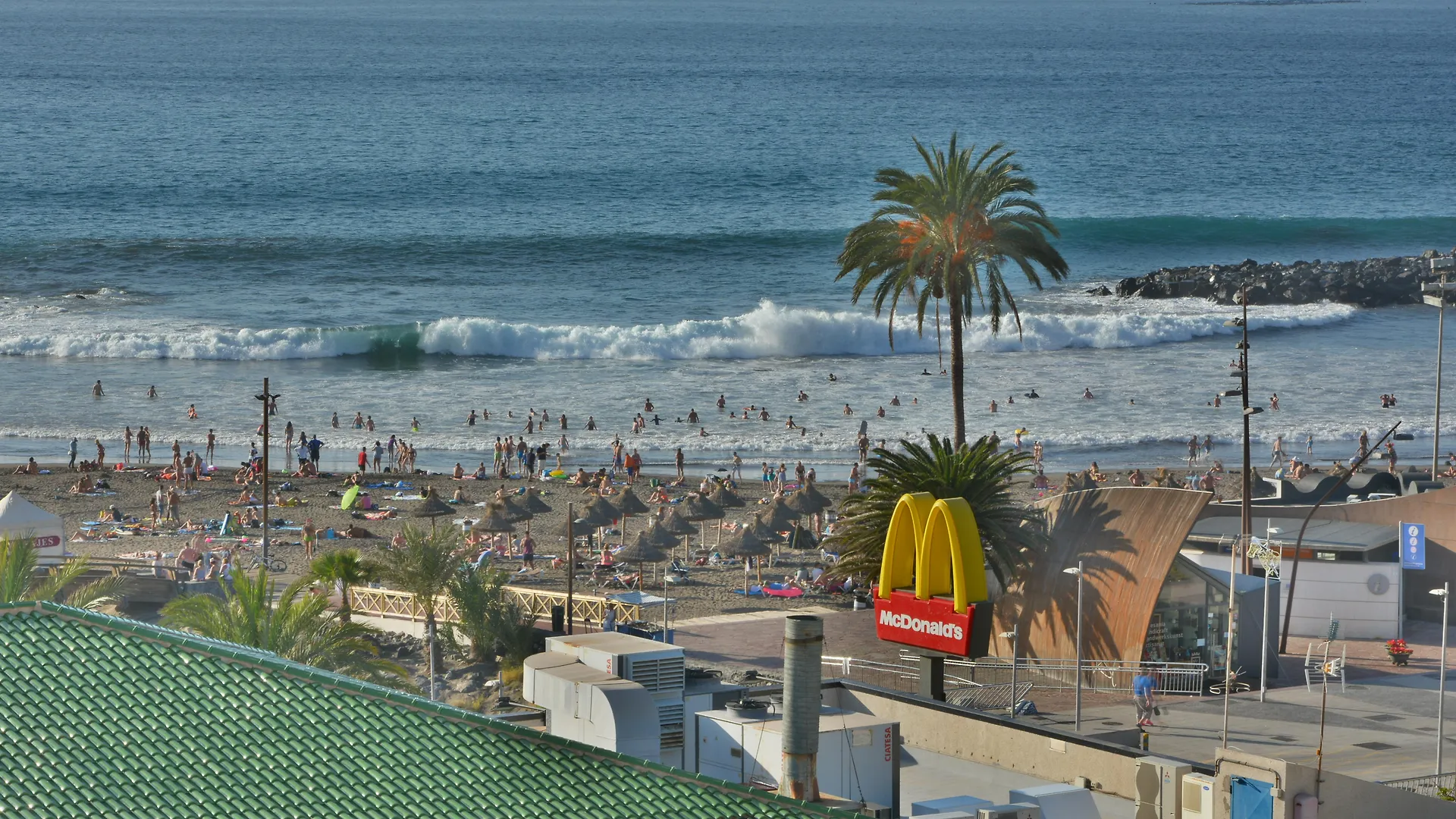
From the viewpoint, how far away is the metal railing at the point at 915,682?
84.6ft

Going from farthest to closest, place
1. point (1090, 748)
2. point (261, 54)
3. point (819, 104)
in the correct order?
point (261, 54) < point (819, 104) < point (1090, 748)

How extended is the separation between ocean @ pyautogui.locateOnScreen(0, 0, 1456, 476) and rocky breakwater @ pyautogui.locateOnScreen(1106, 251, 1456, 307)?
70.3 inches

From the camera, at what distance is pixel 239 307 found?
80.5 metres

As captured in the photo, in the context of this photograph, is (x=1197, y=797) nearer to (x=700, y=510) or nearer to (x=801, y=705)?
(x=801, y=705)

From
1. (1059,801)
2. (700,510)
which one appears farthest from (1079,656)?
(700,510)

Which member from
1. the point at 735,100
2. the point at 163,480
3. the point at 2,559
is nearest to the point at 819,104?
the point at 735,100

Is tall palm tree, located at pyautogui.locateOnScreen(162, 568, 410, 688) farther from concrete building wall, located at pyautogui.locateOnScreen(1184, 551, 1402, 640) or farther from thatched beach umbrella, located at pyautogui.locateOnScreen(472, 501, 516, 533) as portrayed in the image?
thatched beach umbrella, located at pyautogui.locateOnScreen(472, 501, 516, 533)

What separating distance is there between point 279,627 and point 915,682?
10714 millimetres

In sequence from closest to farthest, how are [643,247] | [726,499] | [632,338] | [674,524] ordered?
[674,524] < [726,499] < [632,338] < [643,247]

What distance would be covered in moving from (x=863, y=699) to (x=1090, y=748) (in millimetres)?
2830

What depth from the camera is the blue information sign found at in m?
29.9

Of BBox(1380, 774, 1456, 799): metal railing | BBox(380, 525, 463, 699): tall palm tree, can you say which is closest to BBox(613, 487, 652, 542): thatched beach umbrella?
BBox(380, 525, 463, 699): tall palm tree

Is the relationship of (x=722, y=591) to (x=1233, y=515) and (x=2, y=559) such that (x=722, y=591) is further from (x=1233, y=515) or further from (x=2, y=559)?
(x=2, y=559)

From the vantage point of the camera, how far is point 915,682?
26.7m
